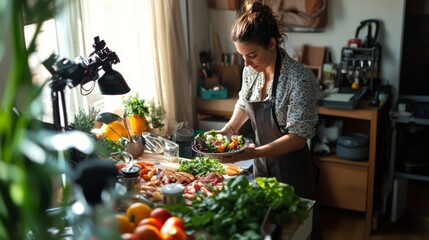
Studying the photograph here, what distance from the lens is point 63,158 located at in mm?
1303

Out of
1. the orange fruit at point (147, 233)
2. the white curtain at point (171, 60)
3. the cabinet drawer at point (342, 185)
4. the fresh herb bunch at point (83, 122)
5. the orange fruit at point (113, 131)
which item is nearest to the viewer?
the orange fruit at point (147, 233)

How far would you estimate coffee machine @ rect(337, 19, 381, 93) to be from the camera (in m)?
3.60

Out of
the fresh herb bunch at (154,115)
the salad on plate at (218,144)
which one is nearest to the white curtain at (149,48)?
the fresh herb bunch at (154,115)

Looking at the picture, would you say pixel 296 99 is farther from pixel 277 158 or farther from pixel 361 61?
pixel 361 61

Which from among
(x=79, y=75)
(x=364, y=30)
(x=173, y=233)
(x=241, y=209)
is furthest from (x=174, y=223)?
(x=364, y=30)

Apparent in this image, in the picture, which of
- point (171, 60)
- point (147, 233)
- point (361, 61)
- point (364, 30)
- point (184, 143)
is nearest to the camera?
point (147, 233)

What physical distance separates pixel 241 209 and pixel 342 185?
7.04 feet

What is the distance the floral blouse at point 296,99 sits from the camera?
2426mm

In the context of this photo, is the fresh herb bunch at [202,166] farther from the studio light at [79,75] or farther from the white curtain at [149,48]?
the white curtain at [149,48]

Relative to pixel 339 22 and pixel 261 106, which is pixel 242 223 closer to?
pixel 261 106

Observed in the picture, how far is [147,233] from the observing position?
1.44 m

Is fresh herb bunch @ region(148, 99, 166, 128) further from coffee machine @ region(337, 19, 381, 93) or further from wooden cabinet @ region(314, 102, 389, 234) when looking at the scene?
coffee machine @ region(337, 19, 381, 93)

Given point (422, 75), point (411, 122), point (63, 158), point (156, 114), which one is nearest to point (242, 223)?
point (63, 158)

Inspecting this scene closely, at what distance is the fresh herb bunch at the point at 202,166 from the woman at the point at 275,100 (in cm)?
8
